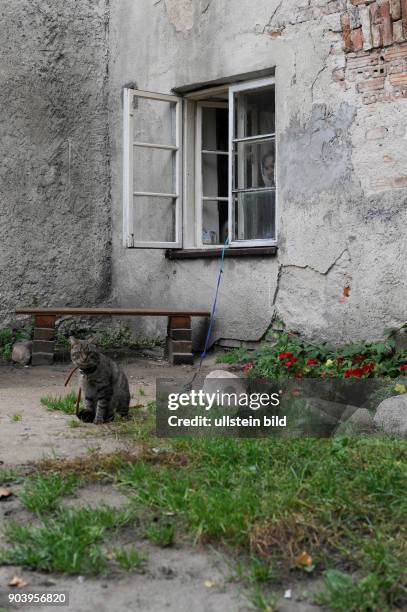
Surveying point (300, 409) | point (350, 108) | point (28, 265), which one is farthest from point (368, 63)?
point (28, 265)

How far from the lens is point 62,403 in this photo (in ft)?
16.9

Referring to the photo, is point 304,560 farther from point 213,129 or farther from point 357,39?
point 213,129

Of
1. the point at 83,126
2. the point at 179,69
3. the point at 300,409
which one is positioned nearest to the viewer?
the point at 300,409

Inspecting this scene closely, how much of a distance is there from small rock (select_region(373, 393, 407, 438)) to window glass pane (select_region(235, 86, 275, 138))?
3.84m

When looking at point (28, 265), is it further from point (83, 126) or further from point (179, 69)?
point (179, 69)

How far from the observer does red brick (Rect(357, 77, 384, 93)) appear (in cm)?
628

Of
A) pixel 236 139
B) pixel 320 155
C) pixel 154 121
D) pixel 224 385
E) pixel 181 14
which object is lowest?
pixel 224 385

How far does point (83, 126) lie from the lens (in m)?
8.59

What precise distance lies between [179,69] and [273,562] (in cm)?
603

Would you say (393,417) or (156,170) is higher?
(156,170)

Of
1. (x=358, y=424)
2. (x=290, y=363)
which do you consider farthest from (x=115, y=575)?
(x=290, y=363)

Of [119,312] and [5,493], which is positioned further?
[119,312]

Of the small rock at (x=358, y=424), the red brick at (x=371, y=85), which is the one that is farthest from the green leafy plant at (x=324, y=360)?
the red brick at (x=371, y=85)

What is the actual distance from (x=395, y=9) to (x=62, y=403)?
377 centimetres
